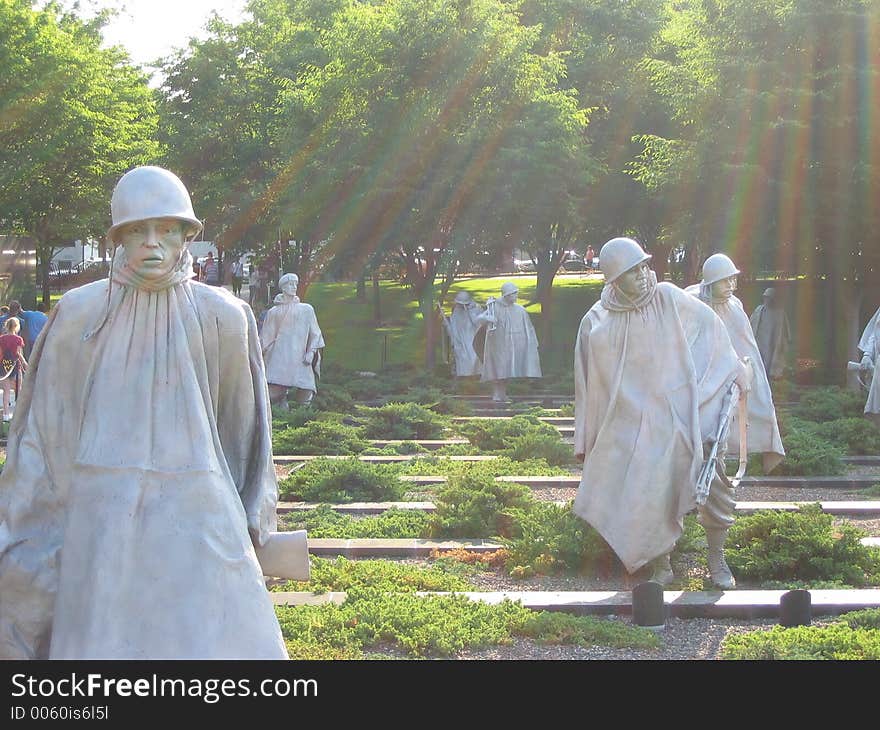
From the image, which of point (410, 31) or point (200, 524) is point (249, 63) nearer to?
point (410, 31)

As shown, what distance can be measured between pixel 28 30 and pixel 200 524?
96.1 ft

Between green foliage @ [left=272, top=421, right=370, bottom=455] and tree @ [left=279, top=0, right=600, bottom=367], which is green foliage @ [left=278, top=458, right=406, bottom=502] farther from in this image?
tree @ [left=279, top=0, right=600, bottom=367]

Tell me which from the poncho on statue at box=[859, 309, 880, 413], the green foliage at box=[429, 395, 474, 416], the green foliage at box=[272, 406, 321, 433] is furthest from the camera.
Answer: the green foliage at box=[429, 395, 474, 416]

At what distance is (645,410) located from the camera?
966 centimetres

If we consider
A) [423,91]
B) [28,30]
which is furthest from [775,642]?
[28,30]

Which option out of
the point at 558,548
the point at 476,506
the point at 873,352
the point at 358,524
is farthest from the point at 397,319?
the point at 558,548

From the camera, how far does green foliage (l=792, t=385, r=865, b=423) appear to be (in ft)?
68.7

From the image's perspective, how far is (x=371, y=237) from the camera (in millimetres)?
31719

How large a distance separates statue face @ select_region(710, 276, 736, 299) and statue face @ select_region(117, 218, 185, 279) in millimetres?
9373

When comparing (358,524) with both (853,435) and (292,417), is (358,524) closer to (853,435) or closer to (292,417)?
(292,417)

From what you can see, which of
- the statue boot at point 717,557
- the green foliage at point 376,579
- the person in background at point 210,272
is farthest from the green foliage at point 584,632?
the person in background at point 210,272

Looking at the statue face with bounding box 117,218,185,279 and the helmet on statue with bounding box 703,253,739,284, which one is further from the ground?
the helmet on statue with bounding box 703,253,739,284

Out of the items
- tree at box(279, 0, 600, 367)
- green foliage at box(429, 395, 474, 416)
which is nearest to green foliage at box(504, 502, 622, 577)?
green foliage at box(429, 395, 474, 416)
